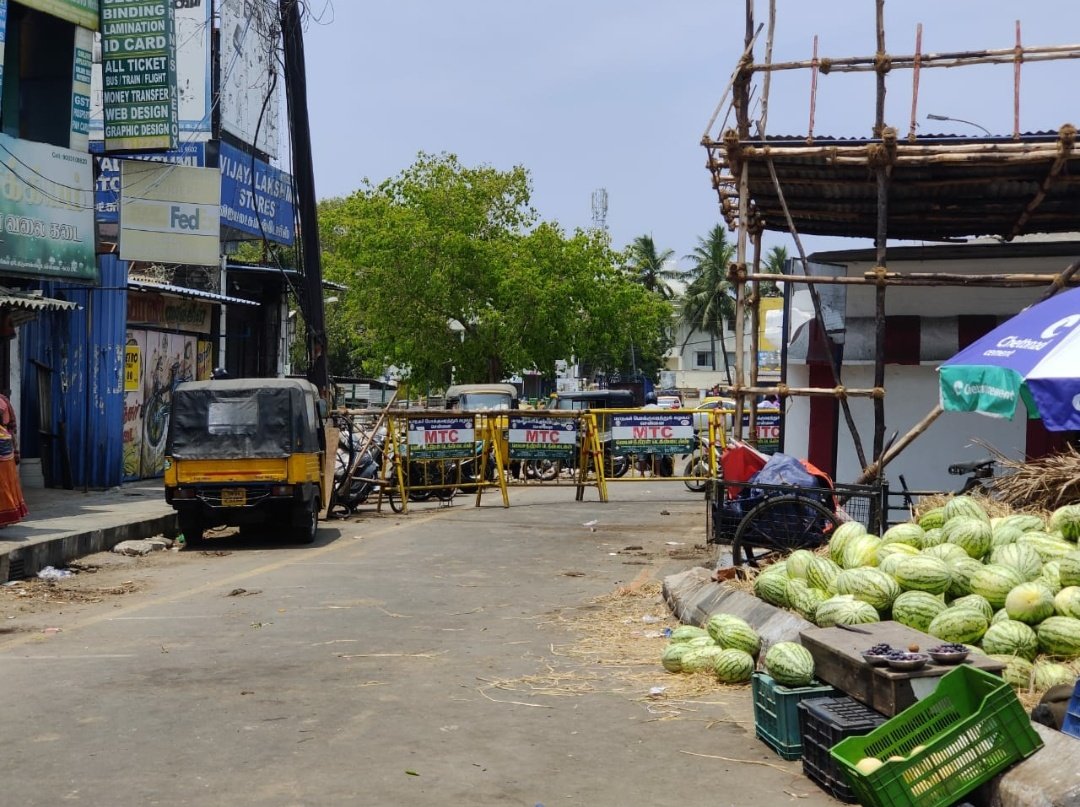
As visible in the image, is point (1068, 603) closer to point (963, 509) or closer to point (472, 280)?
point (963, 509)

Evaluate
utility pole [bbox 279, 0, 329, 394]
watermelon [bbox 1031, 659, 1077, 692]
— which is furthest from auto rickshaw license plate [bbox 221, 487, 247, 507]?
watermelon [bbox 1031, 659, 1077, 692]

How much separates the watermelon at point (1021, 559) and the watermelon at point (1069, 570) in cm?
19

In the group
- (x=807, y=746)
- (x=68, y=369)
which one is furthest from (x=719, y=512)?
(x=68, y=369)

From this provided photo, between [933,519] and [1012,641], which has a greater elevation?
[933,519]

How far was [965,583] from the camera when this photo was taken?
7.66 meters

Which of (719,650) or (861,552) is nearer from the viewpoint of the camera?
(719,650)

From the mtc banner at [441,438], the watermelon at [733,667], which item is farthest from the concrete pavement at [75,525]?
the watermelon at [733,667]

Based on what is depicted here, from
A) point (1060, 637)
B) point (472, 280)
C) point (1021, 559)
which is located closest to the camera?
point (1060, 637)

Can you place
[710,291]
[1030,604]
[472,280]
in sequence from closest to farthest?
[1030,604] < [472,280] < [710,291]

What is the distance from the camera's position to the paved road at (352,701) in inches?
223

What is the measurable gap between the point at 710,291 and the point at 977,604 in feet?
257

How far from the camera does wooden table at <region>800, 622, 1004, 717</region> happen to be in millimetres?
5754

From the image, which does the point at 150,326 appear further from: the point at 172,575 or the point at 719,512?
the point at 719,512

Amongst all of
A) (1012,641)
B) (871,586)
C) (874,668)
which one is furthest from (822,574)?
(874,668)
